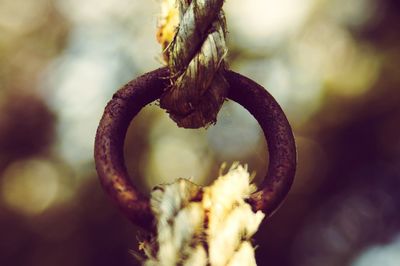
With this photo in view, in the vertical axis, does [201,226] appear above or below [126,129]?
below

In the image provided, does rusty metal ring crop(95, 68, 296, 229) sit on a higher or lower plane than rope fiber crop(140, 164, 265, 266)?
higher

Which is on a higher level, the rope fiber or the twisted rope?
the twisted rope

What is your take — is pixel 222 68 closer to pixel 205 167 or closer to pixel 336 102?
pixel 205 167

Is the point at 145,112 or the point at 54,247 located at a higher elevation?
the point at 145,112

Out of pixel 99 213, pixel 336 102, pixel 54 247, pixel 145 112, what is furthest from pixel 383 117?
pixel 54 247

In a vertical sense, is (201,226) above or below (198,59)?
below
